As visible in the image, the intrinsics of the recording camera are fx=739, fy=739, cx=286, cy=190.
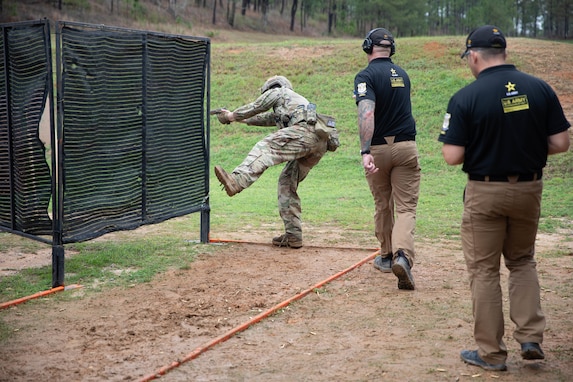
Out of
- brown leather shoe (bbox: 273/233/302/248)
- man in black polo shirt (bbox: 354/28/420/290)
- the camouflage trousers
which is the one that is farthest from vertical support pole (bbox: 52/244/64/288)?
man in black polo shirt (bbox: 354/28/420/290)

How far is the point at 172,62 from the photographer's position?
7750mm

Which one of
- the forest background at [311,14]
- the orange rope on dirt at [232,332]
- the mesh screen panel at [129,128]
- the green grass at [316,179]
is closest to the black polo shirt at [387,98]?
the orange rope on dirt at [232,332]

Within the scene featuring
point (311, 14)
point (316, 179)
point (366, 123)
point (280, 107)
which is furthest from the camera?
point (311, 14)

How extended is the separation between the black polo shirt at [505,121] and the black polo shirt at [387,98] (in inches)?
85.5

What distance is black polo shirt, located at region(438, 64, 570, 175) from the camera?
424cm

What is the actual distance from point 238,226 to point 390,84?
3.94m

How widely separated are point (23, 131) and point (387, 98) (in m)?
3.27

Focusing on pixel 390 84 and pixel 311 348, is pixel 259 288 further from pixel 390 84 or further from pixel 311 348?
pixel 390 84

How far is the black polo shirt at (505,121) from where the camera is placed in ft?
13.9

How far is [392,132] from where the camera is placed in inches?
258

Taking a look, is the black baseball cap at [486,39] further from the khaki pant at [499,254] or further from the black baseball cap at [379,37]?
the black baseball cap at [379,37]

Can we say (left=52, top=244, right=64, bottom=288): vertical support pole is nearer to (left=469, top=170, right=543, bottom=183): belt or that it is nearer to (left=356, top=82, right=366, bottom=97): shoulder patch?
(left=356, top=82, right=366, bottom=97): shoulder patch

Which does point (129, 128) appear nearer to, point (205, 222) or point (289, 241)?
point (205, 222)

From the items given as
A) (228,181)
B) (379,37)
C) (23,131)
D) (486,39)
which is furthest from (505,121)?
(23,131)
